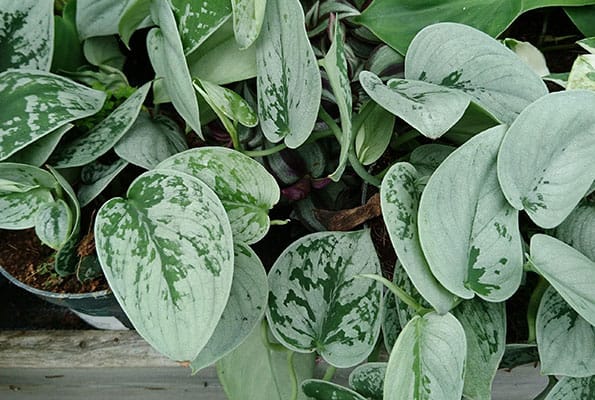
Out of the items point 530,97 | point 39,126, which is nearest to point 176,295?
point 39,126

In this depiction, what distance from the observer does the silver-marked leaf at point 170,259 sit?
0.48 metres

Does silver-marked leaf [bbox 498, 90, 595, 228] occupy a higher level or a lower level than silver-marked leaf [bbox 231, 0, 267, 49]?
lower

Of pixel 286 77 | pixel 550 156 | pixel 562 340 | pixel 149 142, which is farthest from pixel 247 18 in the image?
pixel 562 340

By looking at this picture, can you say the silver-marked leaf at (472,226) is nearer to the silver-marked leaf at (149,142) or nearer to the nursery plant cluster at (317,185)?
the nursery plant cluster at (317,185)

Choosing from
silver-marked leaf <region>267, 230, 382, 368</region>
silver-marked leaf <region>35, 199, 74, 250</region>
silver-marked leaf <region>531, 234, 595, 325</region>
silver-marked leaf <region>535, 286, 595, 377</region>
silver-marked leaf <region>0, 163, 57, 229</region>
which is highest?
silver-marked leaf <region>0, 163, 57, 229</region>

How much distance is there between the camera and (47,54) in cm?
63

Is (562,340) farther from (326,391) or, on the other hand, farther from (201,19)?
(201,19)

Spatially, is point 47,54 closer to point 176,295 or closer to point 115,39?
point 115,39

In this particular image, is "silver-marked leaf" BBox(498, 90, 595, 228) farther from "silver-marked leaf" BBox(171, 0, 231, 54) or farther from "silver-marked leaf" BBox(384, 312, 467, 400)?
"silver-marked leaf" BBox(171, 0, 231, 54)

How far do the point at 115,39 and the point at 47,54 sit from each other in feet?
0.41

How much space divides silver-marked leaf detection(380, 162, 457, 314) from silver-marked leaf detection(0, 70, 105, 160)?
0.27 m

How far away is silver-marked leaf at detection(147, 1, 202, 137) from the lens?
0.57 m

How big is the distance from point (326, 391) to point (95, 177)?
29 cm

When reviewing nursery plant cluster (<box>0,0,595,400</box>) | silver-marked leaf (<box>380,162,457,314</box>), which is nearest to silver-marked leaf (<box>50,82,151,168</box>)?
nursery plant cluster (<box>0,0,595,400</box>)
